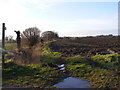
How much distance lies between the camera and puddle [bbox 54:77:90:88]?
582 cm

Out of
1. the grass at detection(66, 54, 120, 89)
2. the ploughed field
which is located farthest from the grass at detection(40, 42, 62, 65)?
the grass at detection(66, 54, 120, 89)

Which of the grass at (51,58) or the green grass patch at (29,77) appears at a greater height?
the grass at (51,58)

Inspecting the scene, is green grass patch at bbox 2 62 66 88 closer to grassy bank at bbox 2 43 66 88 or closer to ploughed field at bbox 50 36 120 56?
grassy bank at bbox 2 43 66 88

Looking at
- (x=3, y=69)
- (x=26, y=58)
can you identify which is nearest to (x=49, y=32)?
(x=26, y=58)

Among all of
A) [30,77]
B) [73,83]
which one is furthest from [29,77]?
[73,83]

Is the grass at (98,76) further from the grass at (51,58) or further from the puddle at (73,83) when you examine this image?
the grass at (51,58)

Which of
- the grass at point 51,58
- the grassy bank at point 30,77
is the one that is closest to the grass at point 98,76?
the grassy bank at point 30,77

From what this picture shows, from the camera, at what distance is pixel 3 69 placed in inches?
325

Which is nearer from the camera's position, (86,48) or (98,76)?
(98,76)

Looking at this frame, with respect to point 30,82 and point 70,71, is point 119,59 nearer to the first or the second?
point 70,71

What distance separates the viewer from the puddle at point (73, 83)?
19.1 feet

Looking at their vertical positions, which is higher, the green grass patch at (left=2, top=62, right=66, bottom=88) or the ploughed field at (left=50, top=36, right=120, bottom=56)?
the ploughed field at (left=50, top=36, right=120, bottom=56)

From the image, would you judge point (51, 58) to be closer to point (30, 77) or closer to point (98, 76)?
point (30, 77)

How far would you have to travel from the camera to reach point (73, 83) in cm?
618
